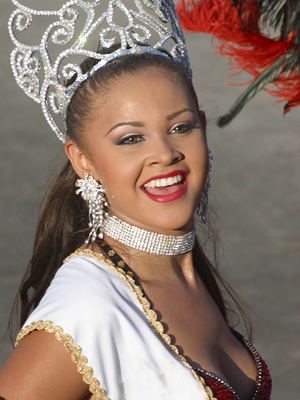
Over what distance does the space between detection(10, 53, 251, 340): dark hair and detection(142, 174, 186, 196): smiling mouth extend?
0.85 feet

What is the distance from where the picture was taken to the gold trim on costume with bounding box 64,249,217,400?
2129 mm

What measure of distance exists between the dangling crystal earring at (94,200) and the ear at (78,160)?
0.07 feet

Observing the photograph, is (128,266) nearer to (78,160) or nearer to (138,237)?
(138,237)

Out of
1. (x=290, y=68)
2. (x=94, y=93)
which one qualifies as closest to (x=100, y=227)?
(x=94, y=93)

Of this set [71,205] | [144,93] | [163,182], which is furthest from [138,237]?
[144,93]

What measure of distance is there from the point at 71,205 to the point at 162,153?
1.54 ft

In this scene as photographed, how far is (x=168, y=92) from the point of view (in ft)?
7.61

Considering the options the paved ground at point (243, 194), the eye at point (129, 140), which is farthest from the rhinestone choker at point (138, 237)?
the paved ground at point (243, 194)

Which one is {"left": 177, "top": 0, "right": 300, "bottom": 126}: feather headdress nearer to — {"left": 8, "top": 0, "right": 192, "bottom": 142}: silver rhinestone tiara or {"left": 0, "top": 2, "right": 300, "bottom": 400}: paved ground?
{"left": 0, "top": 2, "right": 300, "bottom": 400}: paved ground

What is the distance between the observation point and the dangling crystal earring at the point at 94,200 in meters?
2.38

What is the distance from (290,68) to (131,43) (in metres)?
2.35

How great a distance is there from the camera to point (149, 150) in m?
2.25

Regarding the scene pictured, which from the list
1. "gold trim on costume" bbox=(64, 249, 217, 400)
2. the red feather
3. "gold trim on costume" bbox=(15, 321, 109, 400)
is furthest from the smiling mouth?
the red feather

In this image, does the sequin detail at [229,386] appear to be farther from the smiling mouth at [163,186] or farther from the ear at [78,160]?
the ear at [78,160]
